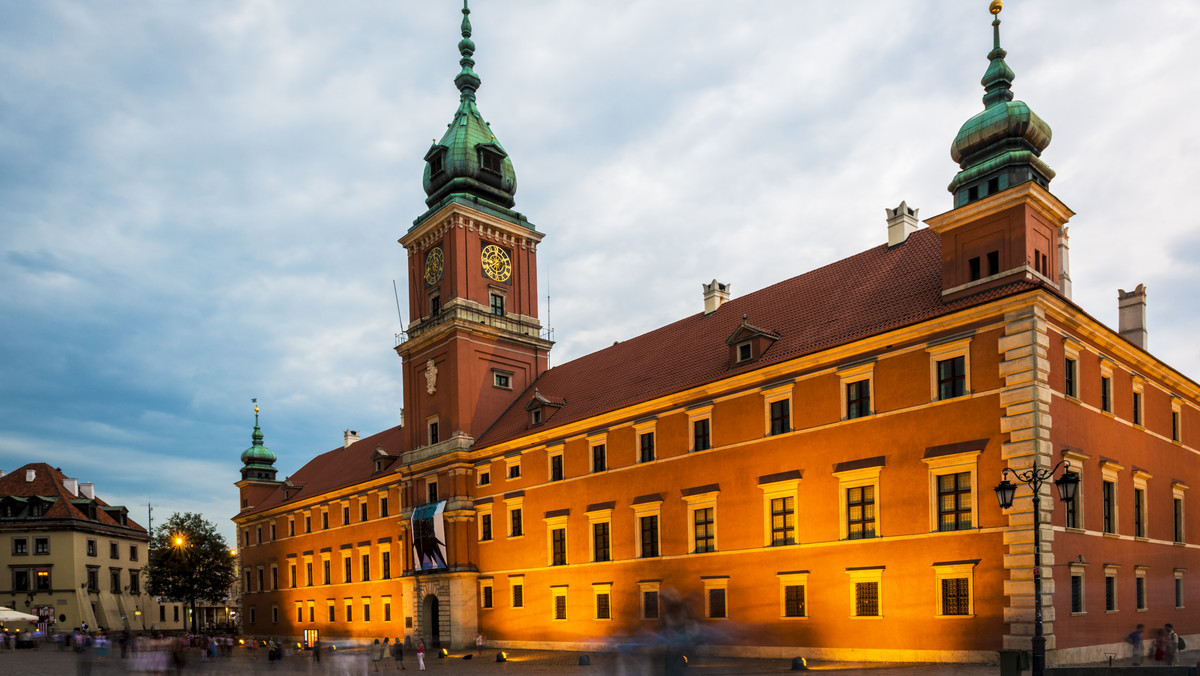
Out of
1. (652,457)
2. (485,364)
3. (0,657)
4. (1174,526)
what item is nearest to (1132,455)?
(1174,526)

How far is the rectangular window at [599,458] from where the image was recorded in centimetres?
3572

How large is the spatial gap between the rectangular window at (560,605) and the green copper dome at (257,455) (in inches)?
1645

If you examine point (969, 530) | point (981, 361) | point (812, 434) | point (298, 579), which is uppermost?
point (981, 361)

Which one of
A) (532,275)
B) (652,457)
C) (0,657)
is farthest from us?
(532,275)

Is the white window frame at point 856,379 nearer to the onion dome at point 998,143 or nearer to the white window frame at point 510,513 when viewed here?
the onion dome at point 998,143

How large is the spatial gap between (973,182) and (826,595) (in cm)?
1274

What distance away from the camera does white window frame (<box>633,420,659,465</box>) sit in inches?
1312

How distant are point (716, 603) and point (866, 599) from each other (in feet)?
19.9

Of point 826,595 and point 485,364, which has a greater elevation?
point 485,364

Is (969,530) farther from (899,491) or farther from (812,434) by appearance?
(812,434)

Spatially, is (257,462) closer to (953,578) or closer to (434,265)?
(434,265)

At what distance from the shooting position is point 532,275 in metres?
48.8

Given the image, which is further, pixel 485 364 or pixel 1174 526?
pixel 485 364

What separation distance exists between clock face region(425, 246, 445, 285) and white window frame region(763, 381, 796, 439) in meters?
22.3
